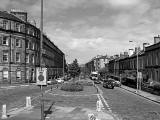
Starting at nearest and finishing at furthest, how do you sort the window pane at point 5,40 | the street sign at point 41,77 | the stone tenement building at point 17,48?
1. the street sign at point 41,77
2. the stone tenement building at point 17,48
3. the window pane at point 5,40

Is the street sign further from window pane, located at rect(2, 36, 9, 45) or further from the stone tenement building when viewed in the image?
window pane, located at rect(2, 36, 9, 45)

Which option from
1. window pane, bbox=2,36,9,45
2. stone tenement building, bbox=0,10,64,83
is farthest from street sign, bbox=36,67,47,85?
window pane, bbox=2,36,9,45

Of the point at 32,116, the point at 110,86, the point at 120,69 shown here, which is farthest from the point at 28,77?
the point at 32,116

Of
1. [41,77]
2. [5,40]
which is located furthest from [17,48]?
[41,77]

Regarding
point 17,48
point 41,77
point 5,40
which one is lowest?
point 41,77

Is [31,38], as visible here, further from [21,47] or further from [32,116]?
[32,116]

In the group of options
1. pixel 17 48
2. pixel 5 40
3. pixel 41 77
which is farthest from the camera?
pixel 17 48

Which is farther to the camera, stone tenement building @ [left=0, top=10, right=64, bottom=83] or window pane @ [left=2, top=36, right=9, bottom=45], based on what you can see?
window pane @ [left=2, top=36, right=9, bottom=45]

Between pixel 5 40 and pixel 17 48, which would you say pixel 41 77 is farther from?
pixel 17 48

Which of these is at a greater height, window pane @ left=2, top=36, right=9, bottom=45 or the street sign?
window pane @ left=2, top=36, right=9, bottom=45

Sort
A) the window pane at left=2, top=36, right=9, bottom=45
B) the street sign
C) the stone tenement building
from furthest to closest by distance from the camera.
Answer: the window pane at left=2, top=36, right=9, bottom=45 < the stone tenement building < the street sign

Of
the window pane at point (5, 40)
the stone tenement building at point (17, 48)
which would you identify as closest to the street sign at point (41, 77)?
the stone tenement building at point (17, 48)

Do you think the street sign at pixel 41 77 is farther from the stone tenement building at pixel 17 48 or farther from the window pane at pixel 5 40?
the window pane at pixel 5 40

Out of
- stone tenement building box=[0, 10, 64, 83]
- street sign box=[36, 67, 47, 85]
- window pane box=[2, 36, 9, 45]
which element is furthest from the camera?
window pane box=[2, 36, 9, 45]
